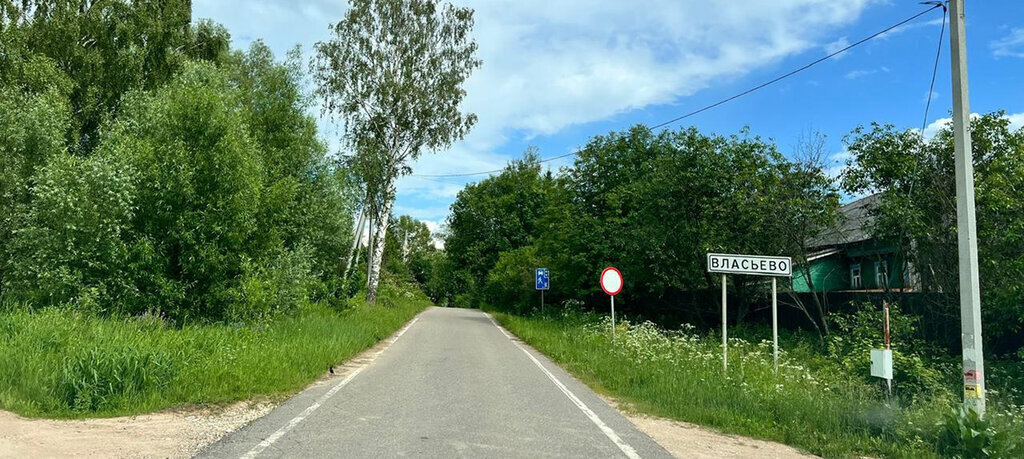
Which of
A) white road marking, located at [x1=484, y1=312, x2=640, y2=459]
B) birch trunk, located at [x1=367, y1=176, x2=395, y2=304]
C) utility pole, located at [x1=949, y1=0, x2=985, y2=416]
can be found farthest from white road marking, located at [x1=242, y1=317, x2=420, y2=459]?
birch trunk, located at [x1=367, y1=176, x2=395, y2=304]

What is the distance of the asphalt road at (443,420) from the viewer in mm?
6313

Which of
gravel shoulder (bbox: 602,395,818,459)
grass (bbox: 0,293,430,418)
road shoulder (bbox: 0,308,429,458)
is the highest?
grass (bbox: 0,293,430,418)

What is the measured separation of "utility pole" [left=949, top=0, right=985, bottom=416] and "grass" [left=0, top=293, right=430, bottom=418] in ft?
30.5

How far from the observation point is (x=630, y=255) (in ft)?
85.7

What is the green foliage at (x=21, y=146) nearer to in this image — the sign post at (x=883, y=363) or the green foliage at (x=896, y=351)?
the sign post at (x=883, y=363)

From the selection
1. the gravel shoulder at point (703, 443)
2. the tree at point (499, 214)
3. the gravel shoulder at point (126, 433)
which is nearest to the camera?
the gravel shoulder at point (126, 433)

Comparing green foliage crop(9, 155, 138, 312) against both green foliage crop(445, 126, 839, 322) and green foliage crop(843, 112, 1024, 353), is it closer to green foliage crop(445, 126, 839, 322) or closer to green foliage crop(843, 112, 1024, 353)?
green foliage crop(445, 126, 839, 322)

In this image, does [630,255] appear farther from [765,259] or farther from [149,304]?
[149,304]

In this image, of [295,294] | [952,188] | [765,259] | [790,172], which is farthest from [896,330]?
[295,294]

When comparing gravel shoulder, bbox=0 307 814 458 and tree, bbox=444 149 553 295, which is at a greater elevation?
tree, bbox=444 149 553 295

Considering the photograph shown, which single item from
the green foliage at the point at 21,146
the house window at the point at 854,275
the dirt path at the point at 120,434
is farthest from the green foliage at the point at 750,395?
the green foliage at the point at 21,146

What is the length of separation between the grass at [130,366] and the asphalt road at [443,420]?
0.93m

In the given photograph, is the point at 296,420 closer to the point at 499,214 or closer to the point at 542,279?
the point at 542,279

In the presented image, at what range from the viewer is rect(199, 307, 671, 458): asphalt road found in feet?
20.7
